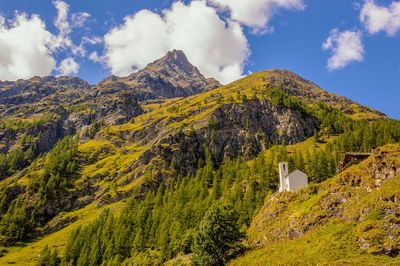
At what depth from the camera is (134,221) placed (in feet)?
512

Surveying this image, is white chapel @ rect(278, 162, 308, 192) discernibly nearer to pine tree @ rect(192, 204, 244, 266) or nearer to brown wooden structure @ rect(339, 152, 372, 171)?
brown wooden structure @ rect(339, 152, 372, 171)

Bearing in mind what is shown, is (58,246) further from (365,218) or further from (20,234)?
(365,218)

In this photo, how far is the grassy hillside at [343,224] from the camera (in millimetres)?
53625

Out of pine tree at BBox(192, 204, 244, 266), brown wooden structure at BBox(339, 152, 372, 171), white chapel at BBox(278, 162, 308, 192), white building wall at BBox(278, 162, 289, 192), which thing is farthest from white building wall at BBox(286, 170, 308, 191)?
pine tree at BBox(192, 204, 244, 266)

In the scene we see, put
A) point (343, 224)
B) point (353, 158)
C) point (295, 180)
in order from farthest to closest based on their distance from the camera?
point (295, 180) < point (353, 158) < point (343, 224)

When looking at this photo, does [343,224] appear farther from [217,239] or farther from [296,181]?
[296,181]

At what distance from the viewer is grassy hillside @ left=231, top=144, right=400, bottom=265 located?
5362 centimetres

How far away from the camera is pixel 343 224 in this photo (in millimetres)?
60969

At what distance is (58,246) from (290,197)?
12696 centimetres

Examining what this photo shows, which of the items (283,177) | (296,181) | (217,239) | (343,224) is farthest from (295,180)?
(343,224)

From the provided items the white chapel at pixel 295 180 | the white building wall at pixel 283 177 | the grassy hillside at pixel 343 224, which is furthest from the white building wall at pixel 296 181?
the grassy hillside at pixel 343 224

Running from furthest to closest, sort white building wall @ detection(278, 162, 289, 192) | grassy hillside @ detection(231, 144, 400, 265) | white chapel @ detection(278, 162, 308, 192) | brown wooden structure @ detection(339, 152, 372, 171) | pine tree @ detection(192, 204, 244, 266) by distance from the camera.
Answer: white building wall @ detection(278, 162, 289, 192) < white chapel @ detection(278, 162, 308, 192) < brown wooden structure @ detection(339, 152, 372, 171) < pine tree @ detection(192, 204, 244, 266) < grassy hillside @ detection(231, 144, 400, 265)

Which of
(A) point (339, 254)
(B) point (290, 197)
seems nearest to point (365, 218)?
(A) point (339, 254)

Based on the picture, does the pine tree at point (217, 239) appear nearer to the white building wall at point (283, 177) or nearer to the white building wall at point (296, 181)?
the white building wall at point (296, 181)
